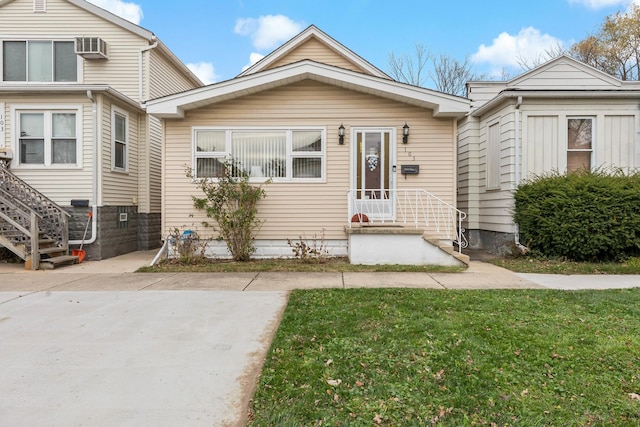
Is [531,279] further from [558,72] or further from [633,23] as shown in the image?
[633,23]

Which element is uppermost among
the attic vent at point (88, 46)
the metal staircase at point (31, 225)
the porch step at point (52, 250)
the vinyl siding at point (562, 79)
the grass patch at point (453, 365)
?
the attic vent at point (88, 46)

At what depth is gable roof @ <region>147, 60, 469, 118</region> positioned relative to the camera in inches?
324

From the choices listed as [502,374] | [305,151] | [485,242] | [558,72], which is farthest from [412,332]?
[558,72]

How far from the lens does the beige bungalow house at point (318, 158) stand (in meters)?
8.76

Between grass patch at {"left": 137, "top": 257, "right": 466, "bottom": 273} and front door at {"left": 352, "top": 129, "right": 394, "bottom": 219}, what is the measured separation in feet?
4.86

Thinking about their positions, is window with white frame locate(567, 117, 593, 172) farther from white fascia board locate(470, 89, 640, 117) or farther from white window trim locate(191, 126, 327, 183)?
white window trim locate(191, 126, 327, 183)

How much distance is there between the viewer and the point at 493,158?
998 cm

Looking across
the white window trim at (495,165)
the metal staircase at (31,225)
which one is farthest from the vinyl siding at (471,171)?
the metal staircase at (31,225)

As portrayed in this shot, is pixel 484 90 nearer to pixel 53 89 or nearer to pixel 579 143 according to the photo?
pixel 579 143

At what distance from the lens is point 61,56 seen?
11.1m

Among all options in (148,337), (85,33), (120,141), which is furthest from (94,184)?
(148,337)

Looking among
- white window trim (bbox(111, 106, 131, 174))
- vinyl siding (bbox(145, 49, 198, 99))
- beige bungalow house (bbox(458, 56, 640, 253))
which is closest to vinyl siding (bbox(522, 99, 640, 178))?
beige bungalow house (bbox(458, 56, 640, 253))

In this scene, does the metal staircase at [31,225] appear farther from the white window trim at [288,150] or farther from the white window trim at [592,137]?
the white window trim at [592,137]

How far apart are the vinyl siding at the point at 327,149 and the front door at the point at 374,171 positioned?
0.66 feet
